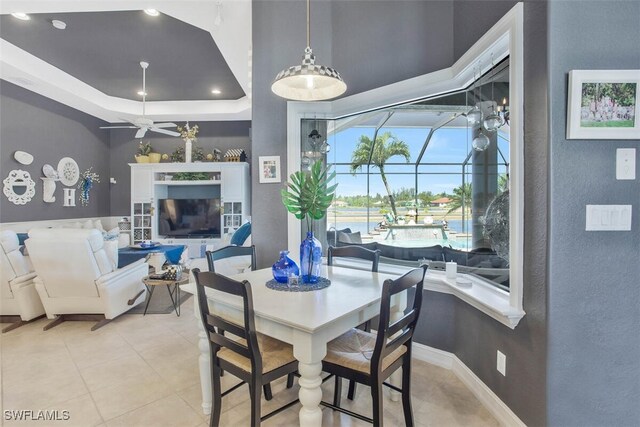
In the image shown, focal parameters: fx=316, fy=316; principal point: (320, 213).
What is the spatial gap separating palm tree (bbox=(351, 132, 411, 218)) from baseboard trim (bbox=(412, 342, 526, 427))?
4.14 feet

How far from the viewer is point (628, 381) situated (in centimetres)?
155

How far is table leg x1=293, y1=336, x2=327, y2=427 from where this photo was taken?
4.58 ft

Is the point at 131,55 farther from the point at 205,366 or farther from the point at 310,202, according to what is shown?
the point at 205,366

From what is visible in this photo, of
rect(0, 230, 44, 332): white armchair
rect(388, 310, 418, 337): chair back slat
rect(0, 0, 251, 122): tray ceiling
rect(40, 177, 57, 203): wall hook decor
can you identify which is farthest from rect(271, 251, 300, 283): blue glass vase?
rect(40, 177, 57, 203): wall hook decor

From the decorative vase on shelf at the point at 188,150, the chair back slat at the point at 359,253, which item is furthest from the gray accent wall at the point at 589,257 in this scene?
the decorative vase on shelf at the point at 188,150

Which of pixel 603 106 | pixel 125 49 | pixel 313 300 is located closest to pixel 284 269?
pixel 313 300

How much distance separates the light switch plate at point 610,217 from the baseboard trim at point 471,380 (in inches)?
44.7

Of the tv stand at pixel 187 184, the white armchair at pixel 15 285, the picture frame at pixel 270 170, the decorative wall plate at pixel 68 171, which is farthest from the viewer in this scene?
the tv stand at pixel 187 184

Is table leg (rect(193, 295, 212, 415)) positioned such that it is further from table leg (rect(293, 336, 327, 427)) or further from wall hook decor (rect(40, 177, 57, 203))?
wall hook decor (rect(40, 177, 57, 203))

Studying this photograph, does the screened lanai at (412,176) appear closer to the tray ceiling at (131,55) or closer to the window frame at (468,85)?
the window frame at (468,85)

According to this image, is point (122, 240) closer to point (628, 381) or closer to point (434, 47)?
point (434, 47)

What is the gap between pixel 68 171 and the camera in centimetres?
611

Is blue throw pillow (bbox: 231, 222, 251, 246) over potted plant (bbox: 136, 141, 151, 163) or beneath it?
beneath

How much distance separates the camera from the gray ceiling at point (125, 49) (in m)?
3.78
